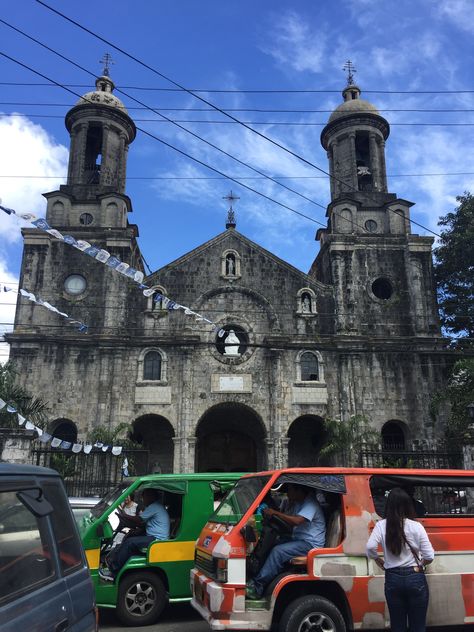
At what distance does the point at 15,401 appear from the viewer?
18.2m

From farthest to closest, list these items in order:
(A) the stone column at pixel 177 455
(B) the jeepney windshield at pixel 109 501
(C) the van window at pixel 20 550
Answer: (A) the stone column at pixel 177 455 < (B) the jeepney windshield at pixel 109 501 < (C) the van window at pixel 20 550

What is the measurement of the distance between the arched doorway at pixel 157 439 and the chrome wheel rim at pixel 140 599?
15013mm

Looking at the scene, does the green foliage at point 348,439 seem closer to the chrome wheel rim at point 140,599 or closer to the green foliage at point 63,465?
the green foliage at point 63,465

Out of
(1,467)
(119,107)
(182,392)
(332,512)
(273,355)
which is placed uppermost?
(119,107)

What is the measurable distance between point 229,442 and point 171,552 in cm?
1673

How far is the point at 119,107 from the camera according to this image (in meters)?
25.6

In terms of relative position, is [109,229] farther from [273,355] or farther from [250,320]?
[273,355]

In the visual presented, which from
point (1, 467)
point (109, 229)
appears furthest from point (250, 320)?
point (1, 467)

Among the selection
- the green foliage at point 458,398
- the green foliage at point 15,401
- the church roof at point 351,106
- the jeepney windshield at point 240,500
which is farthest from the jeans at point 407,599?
the church roof at point 351,106

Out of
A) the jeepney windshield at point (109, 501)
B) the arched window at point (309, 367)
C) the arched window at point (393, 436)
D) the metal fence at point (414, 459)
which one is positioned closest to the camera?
the jeepney windshield at point (109, 501)

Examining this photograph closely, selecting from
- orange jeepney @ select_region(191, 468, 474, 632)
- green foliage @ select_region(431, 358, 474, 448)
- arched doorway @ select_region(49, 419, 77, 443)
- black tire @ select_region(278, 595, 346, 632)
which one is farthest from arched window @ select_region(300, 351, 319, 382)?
black tire @ select_region(278, 595, 346, 632)

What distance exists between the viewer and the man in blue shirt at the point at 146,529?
692 centimetres

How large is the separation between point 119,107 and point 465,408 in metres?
20.2

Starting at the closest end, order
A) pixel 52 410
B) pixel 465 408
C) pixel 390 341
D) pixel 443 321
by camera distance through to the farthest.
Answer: pixel 465 408 < pixel 52 410 < pixel 390 341 < pixel 443 321
